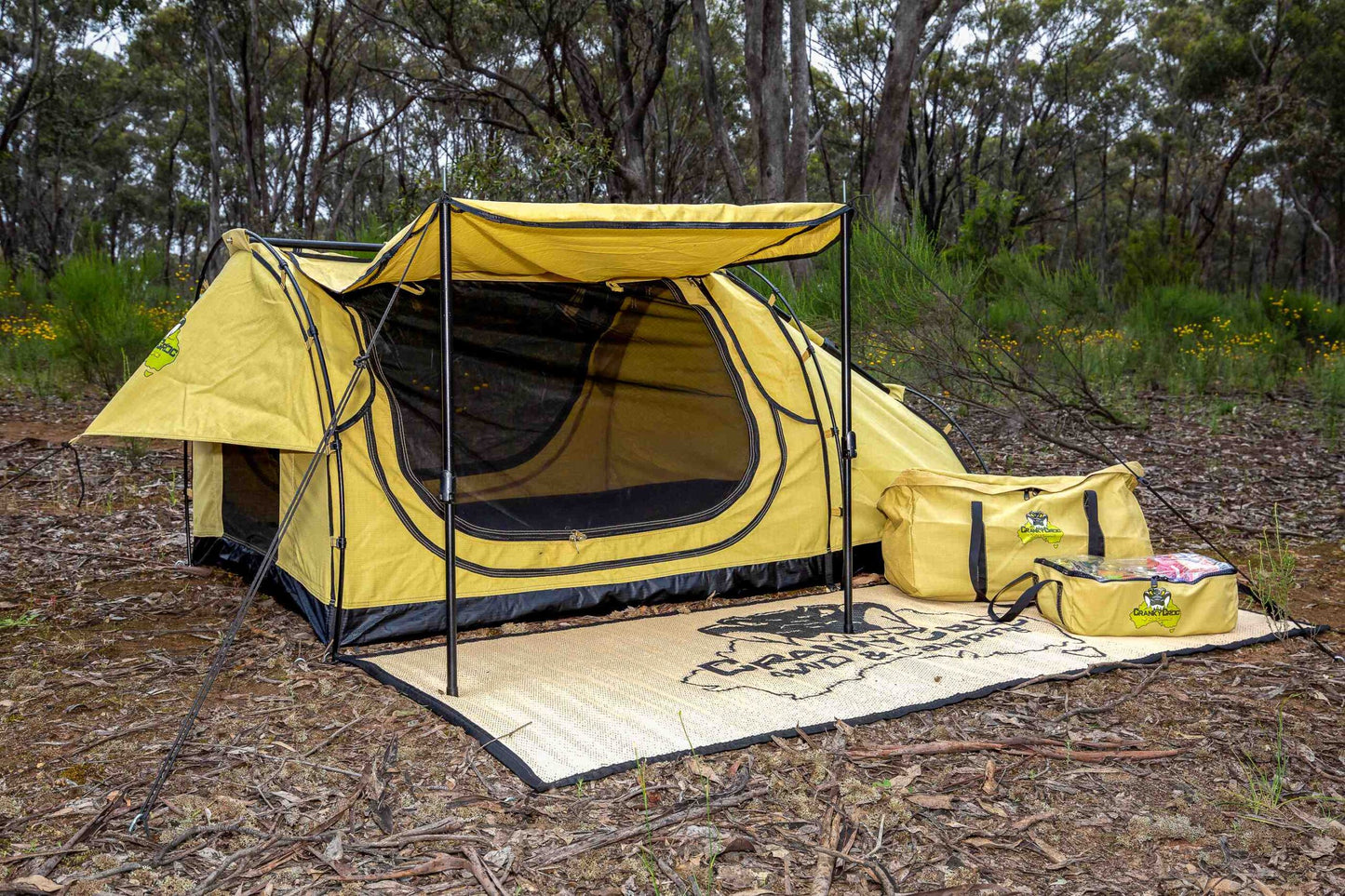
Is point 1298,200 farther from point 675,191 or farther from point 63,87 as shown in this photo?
point 63,87

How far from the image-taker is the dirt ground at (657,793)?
2078mm

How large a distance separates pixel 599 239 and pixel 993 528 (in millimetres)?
1943

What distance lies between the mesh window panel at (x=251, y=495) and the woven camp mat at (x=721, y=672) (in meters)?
1.02

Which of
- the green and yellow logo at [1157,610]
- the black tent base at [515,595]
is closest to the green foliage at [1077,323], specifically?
the black tent base at [515,595]

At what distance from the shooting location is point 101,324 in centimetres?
744

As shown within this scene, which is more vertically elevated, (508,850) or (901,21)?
(901,21)

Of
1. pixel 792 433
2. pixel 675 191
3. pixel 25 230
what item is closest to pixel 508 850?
pixel 792 433

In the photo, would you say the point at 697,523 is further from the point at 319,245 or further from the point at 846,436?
the point at 319,245

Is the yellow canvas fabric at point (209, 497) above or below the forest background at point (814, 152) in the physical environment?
below

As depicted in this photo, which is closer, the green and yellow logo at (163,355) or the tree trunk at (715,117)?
the green and yellow logo at (163,355)

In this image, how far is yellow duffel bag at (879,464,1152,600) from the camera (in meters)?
4.00

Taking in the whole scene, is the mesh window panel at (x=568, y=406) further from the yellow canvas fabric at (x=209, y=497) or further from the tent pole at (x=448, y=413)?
the yellow canvas fabric at (x=209, y=497)

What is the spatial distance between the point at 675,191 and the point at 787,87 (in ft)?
26.0

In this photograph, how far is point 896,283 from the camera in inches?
242
